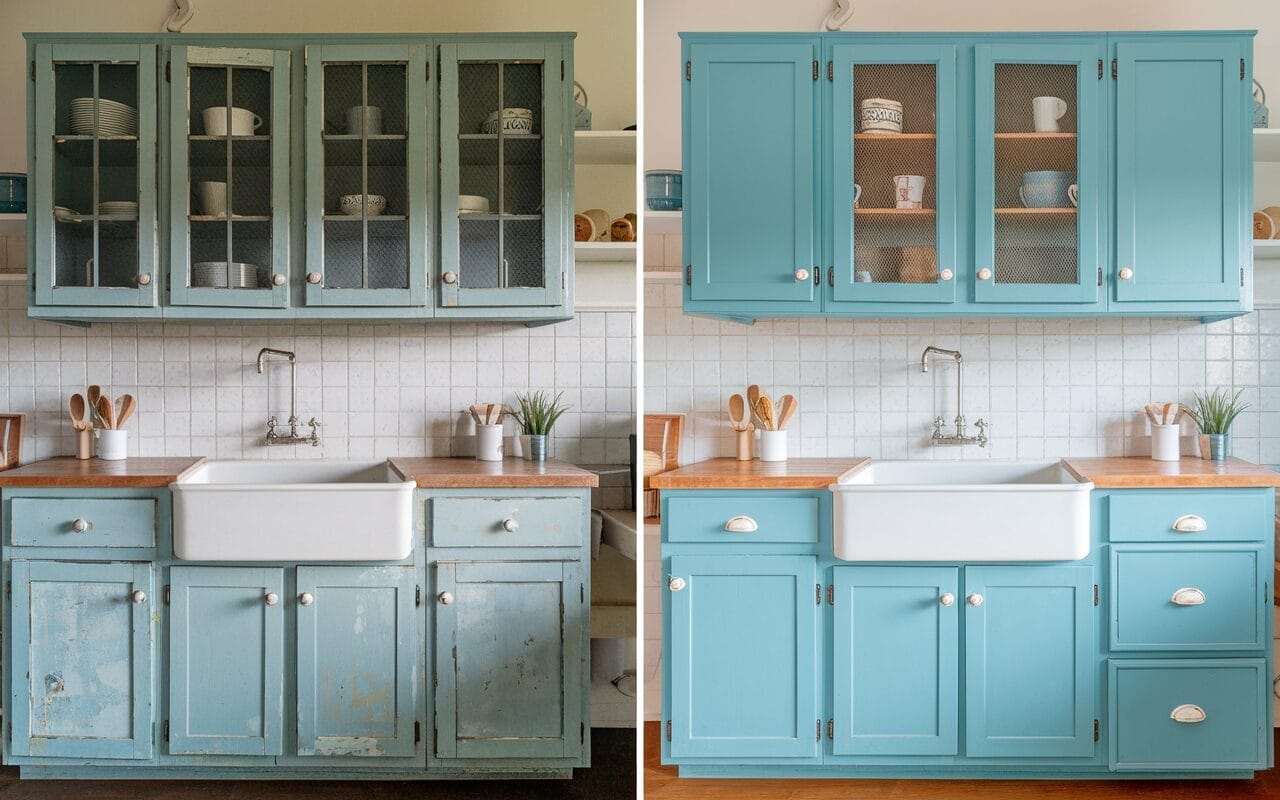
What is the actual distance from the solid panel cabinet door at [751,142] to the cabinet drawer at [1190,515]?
76 cm

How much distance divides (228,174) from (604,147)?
75 cm

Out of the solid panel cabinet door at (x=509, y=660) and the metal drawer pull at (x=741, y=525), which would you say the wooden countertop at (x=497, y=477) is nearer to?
the solid panel cabinet door at (x=509, y=660)

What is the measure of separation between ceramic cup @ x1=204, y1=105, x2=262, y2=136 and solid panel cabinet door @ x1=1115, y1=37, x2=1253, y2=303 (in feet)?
5.67

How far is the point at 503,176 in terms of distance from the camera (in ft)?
6.06

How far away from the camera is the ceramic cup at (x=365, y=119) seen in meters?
1.85

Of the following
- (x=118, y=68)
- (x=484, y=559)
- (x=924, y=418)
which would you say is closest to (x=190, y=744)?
(x=484, y=559)

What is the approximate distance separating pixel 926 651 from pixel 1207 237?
3.27 ft

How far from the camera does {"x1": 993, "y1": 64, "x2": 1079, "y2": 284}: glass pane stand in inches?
73.0

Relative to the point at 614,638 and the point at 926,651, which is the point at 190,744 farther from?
the point at 926,651

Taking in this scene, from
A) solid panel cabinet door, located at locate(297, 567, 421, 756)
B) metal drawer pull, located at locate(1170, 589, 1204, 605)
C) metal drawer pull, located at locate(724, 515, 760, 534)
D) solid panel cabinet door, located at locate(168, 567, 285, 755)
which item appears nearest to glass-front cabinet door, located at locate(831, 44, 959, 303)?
metal drawer pull, located at locate(724, 515, 760, 534)

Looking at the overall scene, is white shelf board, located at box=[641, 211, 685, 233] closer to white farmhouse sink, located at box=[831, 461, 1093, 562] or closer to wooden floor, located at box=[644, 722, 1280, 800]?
white farmhouse sink, located at box=[831, 461, 1093, 562]

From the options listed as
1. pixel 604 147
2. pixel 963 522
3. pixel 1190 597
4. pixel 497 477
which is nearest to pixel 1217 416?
pixel 1190 597

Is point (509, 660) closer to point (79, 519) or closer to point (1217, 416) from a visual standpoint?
point (79, 519)

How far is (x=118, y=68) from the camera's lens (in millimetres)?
1854
